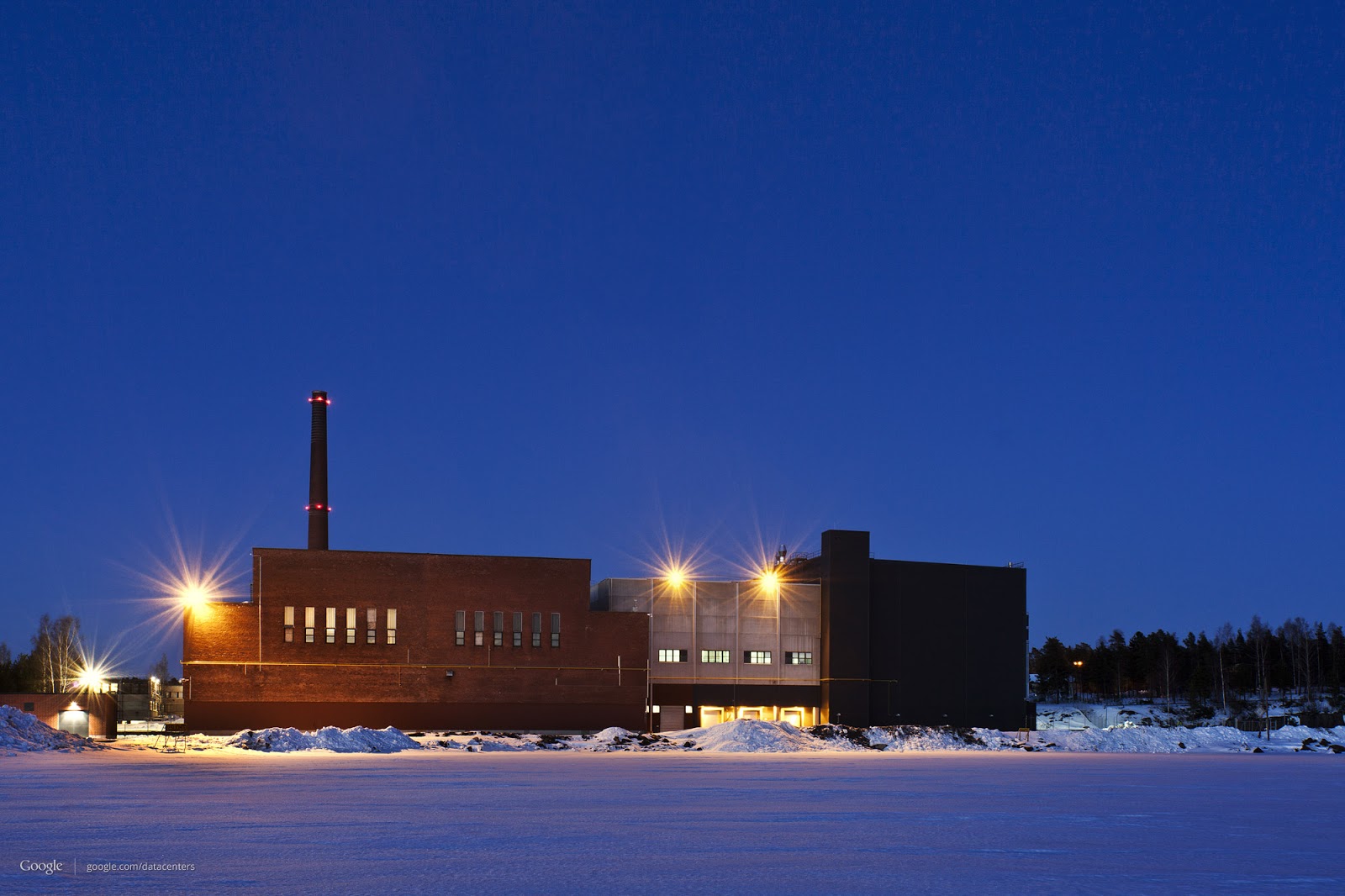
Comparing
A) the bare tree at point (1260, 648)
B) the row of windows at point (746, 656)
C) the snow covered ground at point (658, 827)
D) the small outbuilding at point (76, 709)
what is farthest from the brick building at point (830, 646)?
the bare tree at point (1260, 648)

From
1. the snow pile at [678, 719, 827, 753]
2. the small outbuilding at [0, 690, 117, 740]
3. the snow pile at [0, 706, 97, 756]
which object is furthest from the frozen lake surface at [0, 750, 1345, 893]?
the small outbuilding at [0, 690, 117, 740]

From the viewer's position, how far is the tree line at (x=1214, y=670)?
143 meters

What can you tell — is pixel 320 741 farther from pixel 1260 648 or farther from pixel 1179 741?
pixel 1260 648

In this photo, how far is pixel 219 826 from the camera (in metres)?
18.1

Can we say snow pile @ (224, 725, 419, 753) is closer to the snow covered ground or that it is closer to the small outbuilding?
the snow covered ground

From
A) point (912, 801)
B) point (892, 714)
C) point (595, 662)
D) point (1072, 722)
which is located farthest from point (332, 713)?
point (1072, 722)


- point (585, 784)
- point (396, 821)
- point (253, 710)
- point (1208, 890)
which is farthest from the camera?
point (253, 710)

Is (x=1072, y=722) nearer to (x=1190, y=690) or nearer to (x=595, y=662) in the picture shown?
(x=1190, y=690)

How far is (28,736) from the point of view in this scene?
49.8 m

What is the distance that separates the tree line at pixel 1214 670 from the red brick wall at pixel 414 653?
78623 mm

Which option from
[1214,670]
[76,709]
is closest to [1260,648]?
[1214,670]

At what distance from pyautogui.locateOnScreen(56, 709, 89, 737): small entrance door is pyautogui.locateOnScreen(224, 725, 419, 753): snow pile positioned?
20.1m

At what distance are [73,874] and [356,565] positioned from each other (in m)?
61.1

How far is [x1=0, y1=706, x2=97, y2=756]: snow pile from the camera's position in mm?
47312
